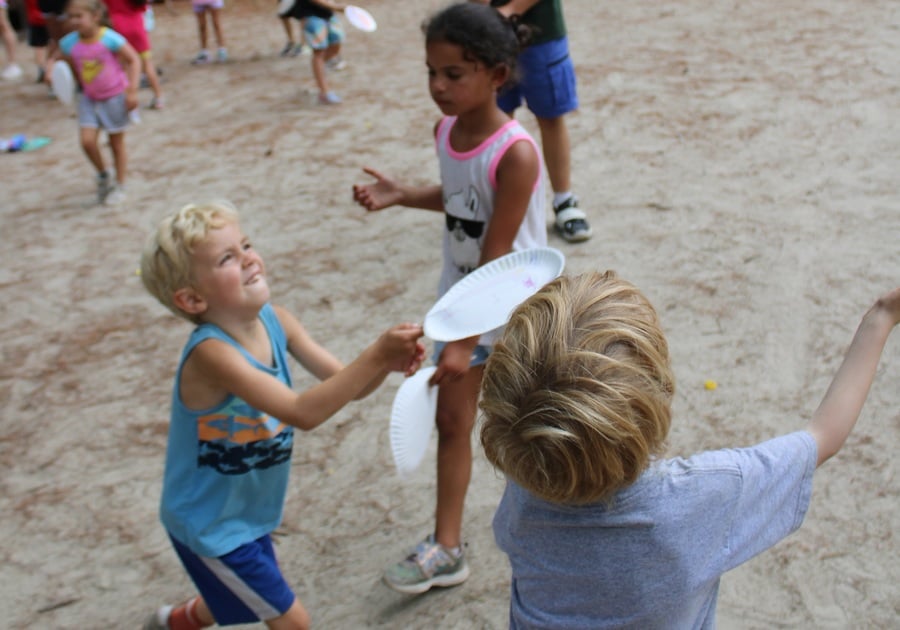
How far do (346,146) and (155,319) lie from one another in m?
2.18

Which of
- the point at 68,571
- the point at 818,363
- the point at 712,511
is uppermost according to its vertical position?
the point at 712,511

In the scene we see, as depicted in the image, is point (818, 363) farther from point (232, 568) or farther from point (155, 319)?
point (155, 319)

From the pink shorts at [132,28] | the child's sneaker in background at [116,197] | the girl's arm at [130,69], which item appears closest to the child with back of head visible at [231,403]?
the girl's arm at [130,69]

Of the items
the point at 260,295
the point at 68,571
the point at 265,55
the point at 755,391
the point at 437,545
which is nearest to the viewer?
the point at 260,295

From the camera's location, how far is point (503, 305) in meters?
2.12

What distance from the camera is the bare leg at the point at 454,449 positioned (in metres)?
2.53

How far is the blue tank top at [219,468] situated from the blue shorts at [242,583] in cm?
4

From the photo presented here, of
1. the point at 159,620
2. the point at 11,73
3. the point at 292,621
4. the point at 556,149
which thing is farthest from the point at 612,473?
the point at 11,73

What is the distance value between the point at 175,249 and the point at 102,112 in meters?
3.91

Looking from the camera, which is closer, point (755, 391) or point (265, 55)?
point (755, 391)

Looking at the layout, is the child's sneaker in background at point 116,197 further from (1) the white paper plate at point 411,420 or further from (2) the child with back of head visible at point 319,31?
(1) the white paper plate at point 411,420

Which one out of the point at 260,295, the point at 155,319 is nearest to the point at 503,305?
the point at 260,295

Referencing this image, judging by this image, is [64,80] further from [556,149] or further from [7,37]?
[7,37]

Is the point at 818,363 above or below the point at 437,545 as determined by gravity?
below
